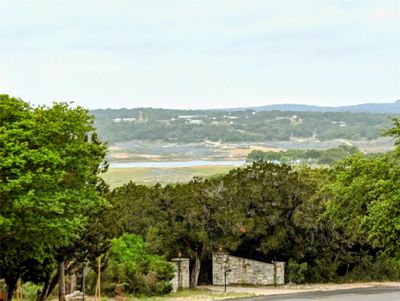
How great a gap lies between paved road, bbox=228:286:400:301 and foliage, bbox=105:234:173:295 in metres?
3.23

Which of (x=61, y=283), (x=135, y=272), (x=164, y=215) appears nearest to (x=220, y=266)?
(x=164, y=215)

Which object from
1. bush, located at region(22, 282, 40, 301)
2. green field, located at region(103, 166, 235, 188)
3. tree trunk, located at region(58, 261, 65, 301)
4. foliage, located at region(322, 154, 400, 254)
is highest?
foliage, located at region(322, 154, 400, 254)

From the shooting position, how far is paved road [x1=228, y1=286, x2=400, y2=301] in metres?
32.9

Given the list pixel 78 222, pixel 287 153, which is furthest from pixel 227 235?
pixel 287 153

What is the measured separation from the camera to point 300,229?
134 feet

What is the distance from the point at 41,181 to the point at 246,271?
18894 millimetres

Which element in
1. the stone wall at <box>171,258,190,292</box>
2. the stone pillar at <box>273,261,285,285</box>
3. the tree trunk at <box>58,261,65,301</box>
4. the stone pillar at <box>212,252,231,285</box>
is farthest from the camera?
the stone pillar at <box>273,261,285,285</box>

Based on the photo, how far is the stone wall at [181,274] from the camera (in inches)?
1435

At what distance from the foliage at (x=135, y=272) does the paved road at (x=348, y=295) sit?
3.23 meters

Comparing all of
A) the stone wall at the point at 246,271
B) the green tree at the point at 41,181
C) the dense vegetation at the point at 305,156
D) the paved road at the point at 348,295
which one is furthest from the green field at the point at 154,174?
the green tree at the point at 41,181

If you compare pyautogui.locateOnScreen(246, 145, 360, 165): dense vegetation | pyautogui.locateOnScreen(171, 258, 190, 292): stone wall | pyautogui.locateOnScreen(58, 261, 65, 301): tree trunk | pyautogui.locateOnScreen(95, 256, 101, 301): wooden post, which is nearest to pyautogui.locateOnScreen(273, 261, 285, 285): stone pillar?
pyautogui.locateOnScreen(171, 258, 190, 292): stone wall

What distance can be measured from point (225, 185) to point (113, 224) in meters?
13.1

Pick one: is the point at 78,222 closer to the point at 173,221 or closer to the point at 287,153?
the point at 173,221

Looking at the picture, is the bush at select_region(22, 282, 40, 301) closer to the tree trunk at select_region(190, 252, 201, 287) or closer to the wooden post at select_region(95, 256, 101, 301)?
the wooden post at select_region(95, 256, 101, 301)
